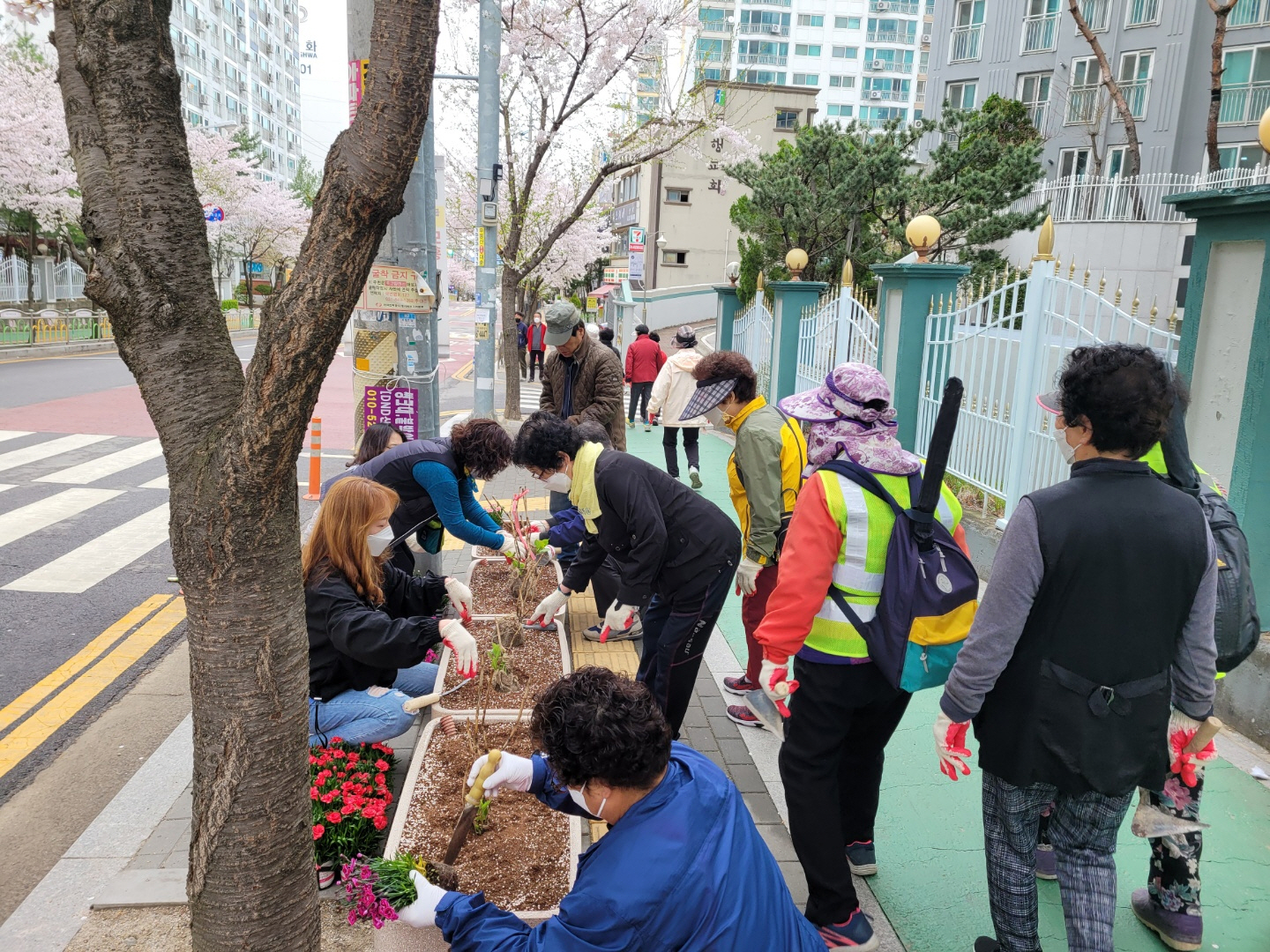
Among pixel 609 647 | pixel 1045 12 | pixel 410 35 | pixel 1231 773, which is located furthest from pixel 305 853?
pixel 1045 12

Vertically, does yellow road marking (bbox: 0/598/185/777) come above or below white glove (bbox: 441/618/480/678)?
below

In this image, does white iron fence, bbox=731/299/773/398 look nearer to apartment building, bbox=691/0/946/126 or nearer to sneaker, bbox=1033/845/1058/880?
sneaker, bbox=1033/845/1058/880

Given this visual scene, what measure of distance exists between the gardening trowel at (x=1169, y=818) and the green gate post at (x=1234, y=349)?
2107 millimetres

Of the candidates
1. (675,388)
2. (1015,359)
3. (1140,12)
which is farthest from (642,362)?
(1140,12)

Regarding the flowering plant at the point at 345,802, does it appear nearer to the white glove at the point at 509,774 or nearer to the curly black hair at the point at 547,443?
the white glove at the point at 509,774

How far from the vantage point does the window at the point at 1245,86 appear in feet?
70.1

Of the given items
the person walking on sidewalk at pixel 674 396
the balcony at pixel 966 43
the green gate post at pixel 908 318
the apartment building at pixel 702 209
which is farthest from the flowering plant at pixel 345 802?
the apartment building at pixel 702 209

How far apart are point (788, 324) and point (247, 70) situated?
75157 mm

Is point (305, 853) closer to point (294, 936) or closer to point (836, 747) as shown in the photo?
point (294, 936)

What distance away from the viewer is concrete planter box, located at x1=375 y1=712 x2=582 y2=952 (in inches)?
91.6

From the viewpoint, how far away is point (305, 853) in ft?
6.98

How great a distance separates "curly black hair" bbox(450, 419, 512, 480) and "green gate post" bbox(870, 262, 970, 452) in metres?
3.85

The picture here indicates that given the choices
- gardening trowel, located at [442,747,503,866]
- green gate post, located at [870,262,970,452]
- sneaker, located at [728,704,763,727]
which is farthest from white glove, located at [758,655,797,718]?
green gate post, located at [870,262,970,452]

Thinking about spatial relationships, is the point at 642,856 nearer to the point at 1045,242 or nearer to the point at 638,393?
the point at 1045,242
